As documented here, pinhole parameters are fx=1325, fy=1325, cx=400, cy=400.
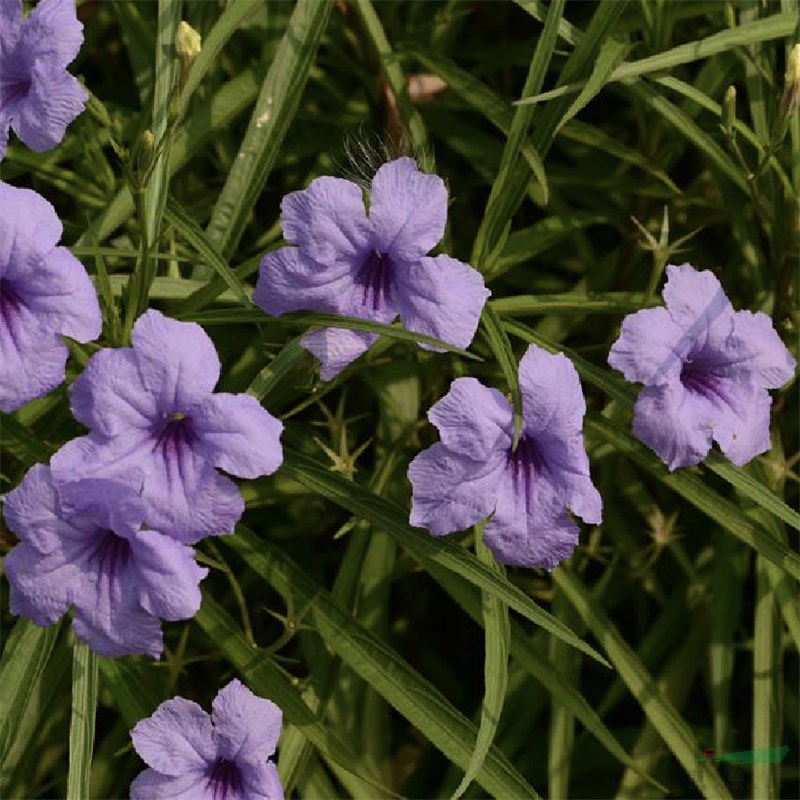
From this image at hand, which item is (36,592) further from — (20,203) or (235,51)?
(235,51)

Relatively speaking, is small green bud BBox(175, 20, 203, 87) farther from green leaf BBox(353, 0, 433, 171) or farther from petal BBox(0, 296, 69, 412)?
green leaf BBox(353, 0, 433, 171)

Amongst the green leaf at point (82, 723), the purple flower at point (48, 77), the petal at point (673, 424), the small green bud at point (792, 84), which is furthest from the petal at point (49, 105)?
the small green bud at point (792, 84)

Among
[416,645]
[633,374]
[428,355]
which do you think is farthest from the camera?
[416,645]

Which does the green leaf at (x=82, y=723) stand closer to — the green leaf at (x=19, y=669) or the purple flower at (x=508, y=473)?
the green leaf at (x=19, y=669)

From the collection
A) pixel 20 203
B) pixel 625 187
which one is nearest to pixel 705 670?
pixel 625 187

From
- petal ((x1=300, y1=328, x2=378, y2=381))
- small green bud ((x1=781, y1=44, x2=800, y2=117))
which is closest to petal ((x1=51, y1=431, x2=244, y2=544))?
petal ((x1=300, y1=328, x2=378, y2=381))

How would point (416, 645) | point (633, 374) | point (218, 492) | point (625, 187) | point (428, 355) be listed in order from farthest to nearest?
1. point (416, 645)
2. point (625, 187)
3. point (428, 355)
4. point (633, 374)
5. point (218, 492)
